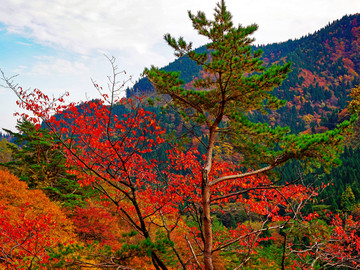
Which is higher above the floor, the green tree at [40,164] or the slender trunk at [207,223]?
the green tree at [40,164]

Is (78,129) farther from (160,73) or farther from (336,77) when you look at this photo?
(336,77)

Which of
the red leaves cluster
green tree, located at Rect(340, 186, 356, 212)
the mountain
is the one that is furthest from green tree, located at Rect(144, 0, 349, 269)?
the mountain

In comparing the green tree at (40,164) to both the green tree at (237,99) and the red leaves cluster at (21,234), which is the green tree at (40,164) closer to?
the red leaves cluster at (21,234)

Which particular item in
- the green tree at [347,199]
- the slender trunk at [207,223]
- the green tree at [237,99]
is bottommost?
the green tree at [347,199]

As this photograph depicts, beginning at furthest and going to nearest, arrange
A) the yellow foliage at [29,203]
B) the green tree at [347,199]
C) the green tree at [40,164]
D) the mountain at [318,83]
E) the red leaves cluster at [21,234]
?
the mountain at [318,83] → the green tree at [347,199] → the green tree at [40,164] → the yellow foliage at [29,203] → the red leaves cluster at [21,234]

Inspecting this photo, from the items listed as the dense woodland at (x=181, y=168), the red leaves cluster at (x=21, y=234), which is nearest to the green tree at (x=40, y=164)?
the dense woodland at (x=181, y=168)

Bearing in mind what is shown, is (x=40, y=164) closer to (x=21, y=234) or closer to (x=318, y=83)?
(x=21, y=234)

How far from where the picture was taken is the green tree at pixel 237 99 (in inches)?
241

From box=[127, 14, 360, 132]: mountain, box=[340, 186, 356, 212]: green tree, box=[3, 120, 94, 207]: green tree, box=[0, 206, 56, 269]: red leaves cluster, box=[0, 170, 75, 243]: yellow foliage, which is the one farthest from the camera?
box=[127, 14, 360, 132]: mountain

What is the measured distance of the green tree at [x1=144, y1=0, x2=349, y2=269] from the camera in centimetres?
612

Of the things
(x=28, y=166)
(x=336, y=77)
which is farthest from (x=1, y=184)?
(x=336, y=77)

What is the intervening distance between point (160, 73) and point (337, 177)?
2321 inches

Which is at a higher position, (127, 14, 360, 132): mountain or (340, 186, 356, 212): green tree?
(127, 14, 360, 132): mountain

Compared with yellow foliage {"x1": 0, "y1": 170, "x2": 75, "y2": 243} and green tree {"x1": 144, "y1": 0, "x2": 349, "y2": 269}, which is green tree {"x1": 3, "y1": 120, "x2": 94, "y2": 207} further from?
green tree {"x1": 144, "y1": 0, "x2": 349, "y2": 269}
